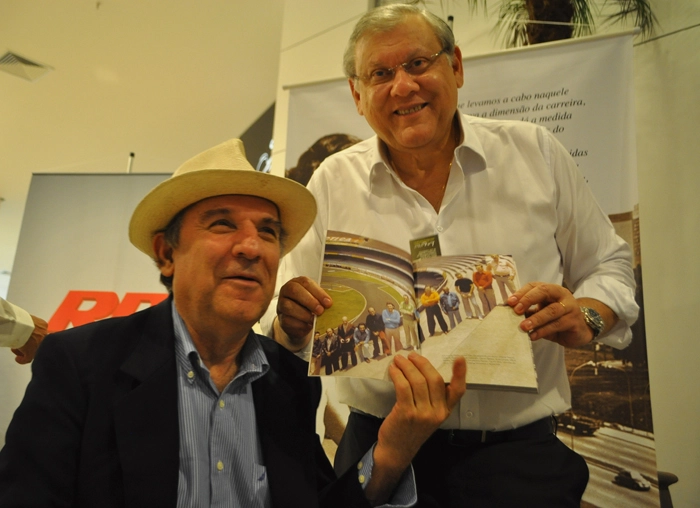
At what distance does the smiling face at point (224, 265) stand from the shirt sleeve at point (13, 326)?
4.88 ft

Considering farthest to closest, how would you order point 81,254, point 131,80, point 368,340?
point 131,80, point 81,254, point 368,340

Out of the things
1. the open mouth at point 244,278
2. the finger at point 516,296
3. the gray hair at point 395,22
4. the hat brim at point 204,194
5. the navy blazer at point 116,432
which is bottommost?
→ the navy blazer at point 116,432

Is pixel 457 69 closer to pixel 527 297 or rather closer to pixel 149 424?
pixel 527 297

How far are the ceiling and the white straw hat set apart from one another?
130 inches

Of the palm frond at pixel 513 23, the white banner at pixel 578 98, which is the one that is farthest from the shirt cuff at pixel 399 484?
the palm frond at pixel 513 23

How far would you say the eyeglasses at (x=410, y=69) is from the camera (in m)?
1.62

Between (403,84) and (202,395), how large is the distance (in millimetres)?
1111

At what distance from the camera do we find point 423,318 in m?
1.27

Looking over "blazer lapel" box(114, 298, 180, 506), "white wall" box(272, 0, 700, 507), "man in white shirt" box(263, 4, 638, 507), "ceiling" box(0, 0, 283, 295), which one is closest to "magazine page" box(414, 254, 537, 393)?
"man in white shirt" box(263, 4, 638, 507)

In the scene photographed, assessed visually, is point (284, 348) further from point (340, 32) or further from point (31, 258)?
point (31, 258)

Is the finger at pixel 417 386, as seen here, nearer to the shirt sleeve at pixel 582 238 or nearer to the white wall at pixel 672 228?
the shirt sleeve at pixel 582 238

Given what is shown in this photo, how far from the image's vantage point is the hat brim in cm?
146

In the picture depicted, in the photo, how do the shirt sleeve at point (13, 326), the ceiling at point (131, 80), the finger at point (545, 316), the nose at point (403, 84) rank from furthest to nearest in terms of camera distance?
the ceiling at point (131, 80), the shirt sleeve at point (13, 326), the nose at point (403, 84), the finger at point (545, 316)

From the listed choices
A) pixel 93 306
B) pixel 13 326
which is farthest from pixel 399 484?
pixel 93 306
